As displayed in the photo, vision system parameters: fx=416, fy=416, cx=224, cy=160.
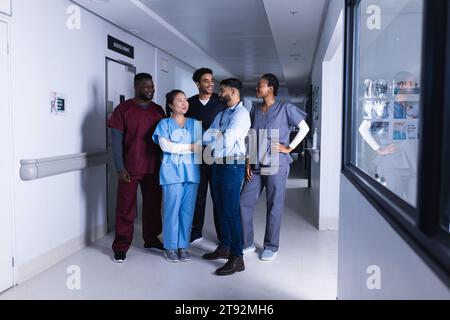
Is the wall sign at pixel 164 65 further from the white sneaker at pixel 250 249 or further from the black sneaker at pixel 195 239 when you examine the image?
the white sneaker at pixel 250 249

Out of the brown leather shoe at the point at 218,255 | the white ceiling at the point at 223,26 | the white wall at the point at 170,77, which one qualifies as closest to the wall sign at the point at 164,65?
the white wall at the point at 170,77

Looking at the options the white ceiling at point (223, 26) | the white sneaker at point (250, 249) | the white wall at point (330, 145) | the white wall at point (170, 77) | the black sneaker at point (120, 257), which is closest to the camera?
the black sneaker at point (120, 257)

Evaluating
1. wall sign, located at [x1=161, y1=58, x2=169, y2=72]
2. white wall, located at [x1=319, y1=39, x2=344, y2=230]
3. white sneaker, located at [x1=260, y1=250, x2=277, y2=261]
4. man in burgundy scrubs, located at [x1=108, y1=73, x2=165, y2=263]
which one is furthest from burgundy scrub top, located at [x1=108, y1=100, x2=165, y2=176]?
wall sign, located at [x1=161, y1=58, x2=169, y2=72]

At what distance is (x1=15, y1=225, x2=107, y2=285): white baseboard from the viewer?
3025 mm

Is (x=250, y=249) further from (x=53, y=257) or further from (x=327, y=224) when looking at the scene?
(x=53, y=257)

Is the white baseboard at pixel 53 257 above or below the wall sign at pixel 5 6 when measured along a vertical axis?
below

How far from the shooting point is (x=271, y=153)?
3.54m

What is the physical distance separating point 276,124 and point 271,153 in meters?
0.25

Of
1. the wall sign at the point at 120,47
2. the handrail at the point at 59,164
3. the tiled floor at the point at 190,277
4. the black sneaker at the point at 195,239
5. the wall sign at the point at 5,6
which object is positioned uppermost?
the wall sign at the point at 120,47

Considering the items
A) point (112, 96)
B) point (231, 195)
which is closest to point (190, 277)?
point (231, 195)

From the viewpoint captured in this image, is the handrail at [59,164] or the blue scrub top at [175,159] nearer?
the handrail at [59,164]

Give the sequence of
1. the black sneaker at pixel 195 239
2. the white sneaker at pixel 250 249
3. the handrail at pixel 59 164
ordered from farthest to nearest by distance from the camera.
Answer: the black sneaker at pixel 195 239 → the white sneaker at pixel 250 249 → the handrail at pixel 59 164

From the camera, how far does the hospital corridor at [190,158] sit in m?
2.58
